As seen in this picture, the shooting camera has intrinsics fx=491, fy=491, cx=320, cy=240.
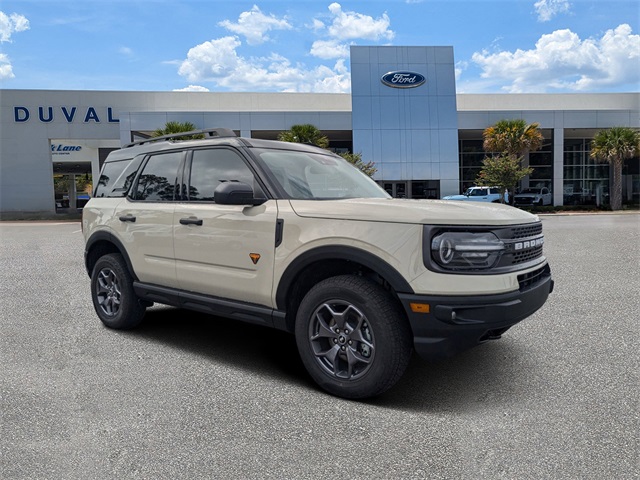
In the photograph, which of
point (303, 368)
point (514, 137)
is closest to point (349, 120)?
point (514, 137)

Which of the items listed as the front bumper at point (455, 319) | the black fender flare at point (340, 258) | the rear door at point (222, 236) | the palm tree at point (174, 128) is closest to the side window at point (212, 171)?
the rear door at point (222, 236)

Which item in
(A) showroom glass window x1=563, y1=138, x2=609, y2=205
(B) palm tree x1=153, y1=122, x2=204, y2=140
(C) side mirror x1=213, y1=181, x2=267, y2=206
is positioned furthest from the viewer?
(A) showroom glass window x1=563, y1=138, x2=609, y2=205

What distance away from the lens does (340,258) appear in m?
3.45

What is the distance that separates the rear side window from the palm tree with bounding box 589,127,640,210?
37.6 m

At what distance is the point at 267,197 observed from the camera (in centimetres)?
391

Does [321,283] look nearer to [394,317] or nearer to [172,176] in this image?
[394,317]

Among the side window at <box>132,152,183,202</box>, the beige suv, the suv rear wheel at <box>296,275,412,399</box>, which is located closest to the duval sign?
the side window at <box>132,152,183,202</box>

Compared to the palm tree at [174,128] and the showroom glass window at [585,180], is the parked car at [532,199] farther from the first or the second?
the palm tree at [174,128]

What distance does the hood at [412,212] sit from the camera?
316 centimetres

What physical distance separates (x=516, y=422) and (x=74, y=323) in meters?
4.75

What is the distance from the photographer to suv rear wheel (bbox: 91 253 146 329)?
512cm

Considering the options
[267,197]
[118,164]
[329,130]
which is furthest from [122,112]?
[267,197]

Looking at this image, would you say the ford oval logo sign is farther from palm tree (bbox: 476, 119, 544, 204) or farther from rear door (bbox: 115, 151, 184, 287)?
rear door (bbox: 115, 151, 184, 287)

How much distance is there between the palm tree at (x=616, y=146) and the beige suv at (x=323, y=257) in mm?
36732
